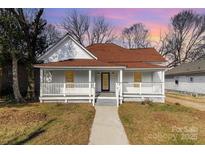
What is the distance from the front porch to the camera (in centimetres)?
2127

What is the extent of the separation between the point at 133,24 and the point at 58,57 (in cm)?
4326

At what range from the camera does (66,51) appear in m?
24.4

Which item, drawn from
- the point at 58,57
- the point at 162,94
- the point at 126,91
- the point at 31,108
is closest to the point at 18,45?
the point at 58,57

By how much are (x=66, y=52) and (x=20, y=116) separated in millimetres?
9578

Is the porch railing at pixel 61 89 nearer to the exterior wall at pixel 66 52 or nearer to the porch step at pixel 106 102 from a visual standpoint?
the porch step at pixel 106 102

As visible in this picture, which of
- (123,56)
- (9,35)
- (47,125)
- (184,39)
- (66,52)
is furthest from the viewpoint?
(184,39)

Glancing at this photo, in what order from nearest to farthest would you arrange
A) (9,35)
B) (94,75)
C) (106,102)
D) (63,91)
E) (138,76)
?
(106,102) → (9,35) → (63,91) → (94,75) → (138,76)

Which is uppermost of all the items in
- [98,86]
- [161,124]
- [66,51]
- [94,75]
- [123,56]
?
[66,51]

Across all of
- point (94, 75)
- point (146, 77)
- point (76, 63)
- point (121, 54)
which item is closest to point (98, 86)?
point (94, 75)

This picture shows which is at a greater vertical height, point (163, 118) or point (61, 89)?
point (61, 89)

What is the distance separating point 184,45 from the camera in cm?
6131

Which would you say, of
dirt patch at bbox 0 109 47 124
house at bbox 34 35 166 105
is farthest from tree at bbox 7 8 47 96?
dirt patch at bbox 0 109 47 124

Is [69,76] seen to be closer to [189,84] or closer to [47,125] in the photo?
[47,125]
